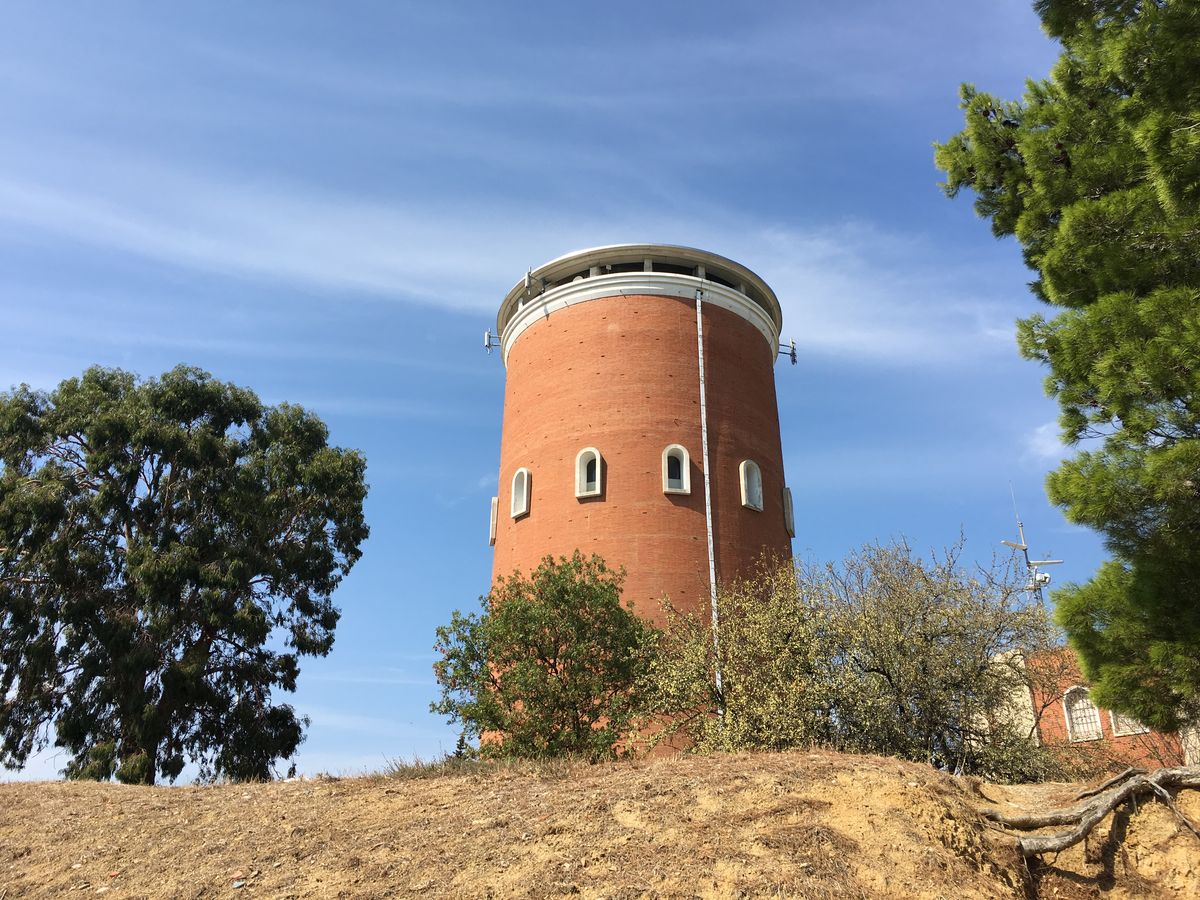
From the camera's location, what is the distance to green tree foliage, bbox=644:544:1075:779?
1083cm

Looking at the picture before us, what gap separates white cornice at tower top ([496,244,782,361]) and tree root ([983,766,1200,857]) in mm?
14888

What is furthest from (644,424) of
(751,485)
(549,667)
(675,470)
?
(549,667)

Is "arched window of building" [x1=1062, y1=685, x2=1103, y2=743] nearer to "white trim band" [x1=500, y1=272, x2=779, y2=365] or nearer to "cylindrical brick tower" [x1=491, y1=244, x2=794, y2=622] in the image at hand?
"cylindrical brick tower" [x1=491, y1=244, x2=794, y2=622]

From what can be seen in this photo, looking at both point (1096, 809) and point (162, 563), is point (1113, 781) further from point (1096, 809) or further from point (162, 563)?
point (162, 563)

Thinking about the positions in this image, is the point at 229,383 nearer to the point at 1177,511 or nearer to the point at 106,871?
the point at 106,871

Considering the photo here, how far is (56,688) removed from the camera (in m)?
20.0

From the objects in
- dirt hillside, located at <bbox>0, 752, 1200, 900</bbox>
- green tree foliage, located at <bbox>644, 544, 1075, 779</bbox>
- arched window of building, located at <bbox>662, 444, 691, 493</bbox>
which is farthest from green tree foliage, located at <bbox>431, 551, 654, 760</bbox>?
arched window of building, located at <bbox>662, 444, 691, 493</bbox>

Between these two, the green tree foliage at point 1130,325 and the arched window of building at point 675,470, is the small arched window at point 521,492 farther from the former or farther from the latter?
the green tree foliage at point 1130,325

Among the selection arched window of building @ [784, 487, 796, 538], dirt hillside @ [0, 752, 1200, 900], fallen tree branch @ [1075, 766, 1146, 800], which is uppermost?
arched window of building @ [784, 487, 796, 538]

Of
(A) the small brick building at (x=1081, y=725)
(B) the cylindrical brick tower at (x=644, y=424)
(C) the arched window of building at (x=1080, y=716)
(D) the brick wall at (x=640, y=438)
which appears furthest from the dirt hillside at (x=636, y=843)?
(C) the arched window of building at (x=1080, y=716)

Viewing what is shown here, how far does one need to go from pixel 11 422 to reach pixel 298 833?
1775cm

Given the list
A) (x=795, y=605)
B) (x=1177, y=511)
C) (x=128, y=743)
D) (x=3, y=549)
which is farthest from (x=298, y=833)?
(x=3, y=549)

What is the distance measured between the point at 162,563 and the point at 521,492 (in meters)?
7.74

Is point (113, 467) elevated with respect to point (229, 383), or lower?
lower
